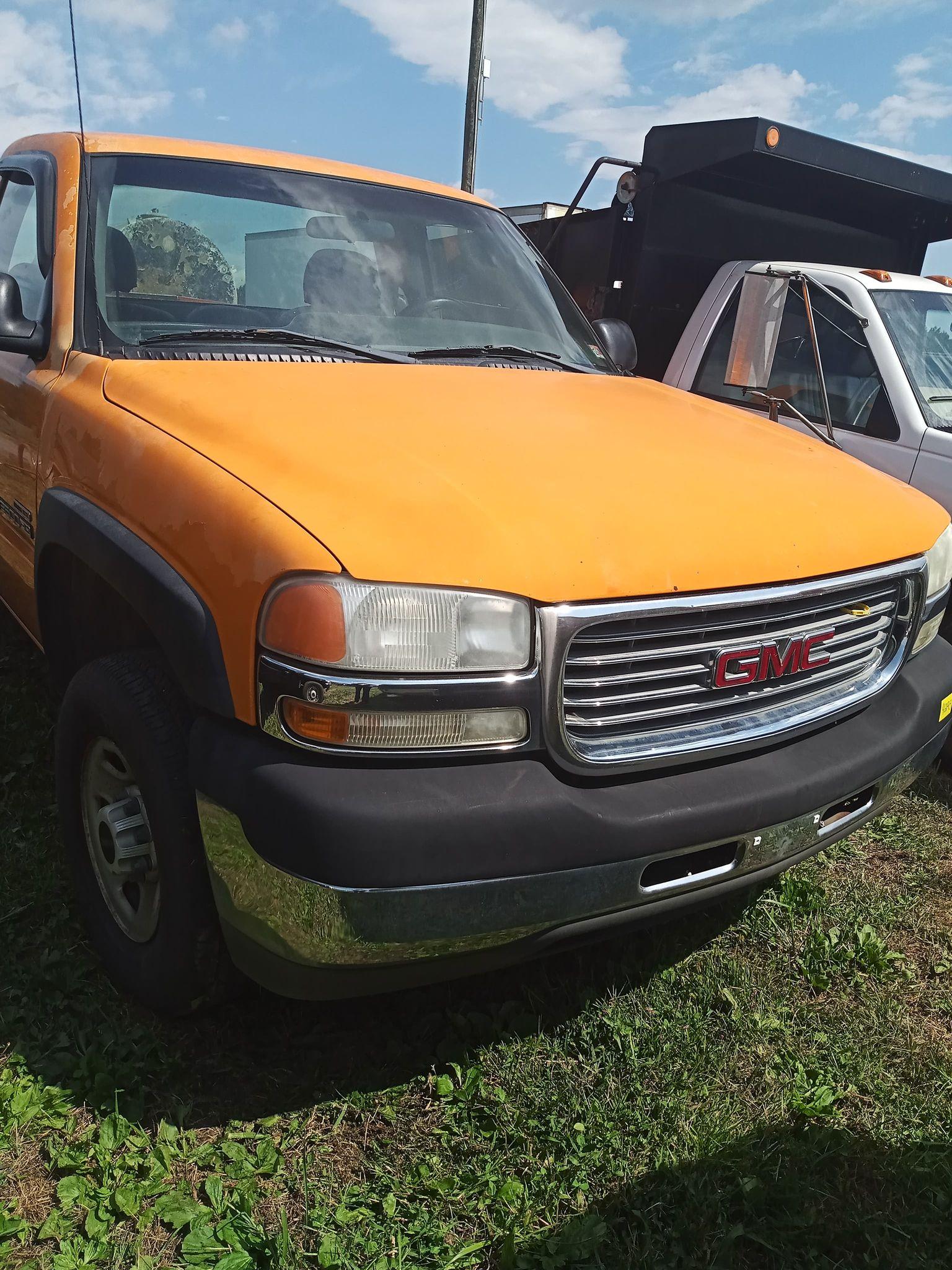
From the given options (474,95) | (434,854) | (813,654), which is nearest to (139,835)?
(434,854)

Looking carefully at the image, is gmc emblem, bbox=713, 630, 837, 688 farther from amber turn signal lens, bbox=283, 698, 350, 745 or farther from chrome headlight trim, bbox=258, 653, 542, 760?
amber turn signal lens, bbox=283, 698, 350, 745

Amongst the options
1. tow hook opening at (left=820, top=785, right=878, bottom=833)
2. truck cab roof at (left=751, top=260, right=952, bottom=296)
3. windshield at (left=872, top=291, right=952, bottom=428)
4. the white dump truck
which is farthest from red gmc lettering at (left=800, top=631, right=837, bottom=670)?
truck cab roof at (left=751, top=260, right=952, bottom=296)

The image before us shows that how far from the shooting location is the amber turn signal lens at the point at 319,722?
6.01 feet

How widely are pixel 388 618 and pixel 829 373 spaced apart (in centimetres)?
378

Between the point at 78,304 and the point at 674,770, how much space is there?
2.04 meters

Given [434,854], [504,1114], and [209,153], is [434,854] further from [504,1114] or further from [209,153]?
[209,153]

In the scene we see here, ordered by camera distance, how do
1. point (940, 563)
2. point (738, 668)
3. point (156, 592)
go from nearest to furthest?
point (156, 592) → point (738, 668) → point (940, 563)

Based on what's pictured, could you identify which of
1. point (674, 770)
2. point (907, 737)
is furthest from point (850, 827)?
point (674, 770)

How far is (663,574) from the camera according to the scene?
203 cm

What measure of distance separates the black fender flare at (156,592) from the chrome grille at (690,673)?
2.07ft

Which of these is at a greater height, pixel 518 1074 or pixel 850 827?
pixel 850 827

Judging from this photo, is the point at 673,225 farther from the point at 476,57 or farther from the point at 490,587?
the point at 476,57

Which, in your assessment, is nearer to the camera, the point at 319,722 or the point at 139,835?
the point at 319,722

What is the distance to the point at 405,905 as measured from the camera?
1810 mm
